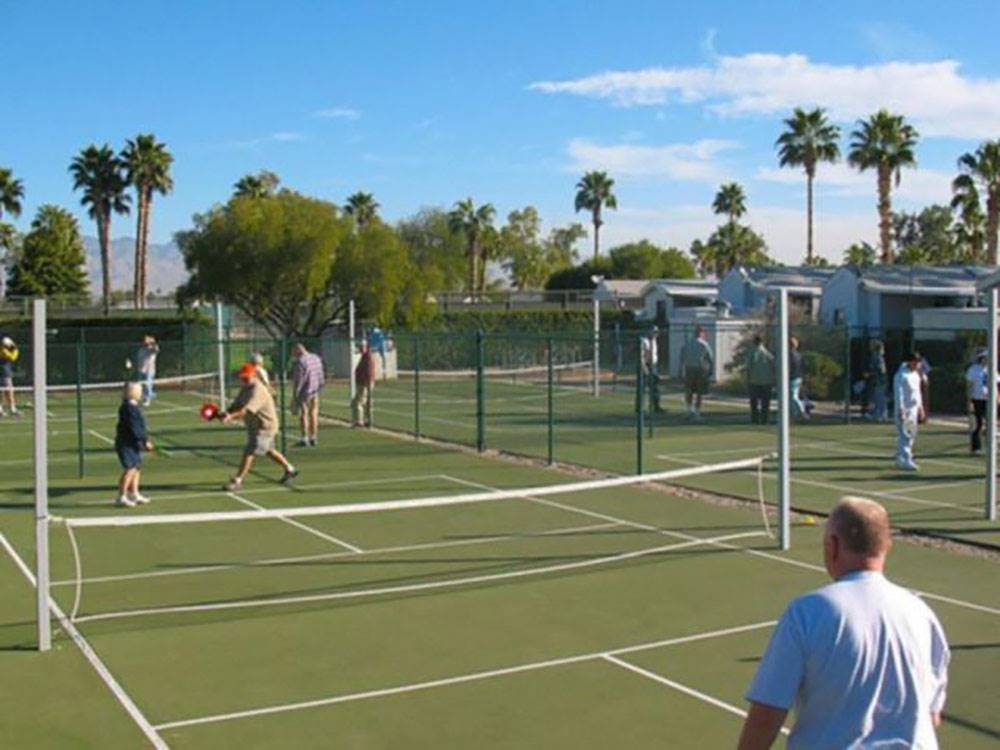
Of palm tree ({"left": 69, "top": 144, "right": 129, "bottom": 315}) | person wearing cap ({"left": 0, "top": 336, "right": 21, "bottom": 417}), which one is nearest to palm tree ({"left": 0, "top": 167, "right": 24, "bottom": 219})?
palm tree ({"left": 69, "top": 144, "right": 129, "bottom": 315})

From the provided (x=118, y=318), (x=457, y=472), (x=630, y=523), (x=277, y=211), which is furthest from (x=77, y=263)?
(x=630, y=523)

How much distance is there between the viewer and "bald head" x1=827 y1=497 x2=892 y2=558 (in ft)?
12.2

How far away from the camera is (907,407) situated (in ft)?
59.8

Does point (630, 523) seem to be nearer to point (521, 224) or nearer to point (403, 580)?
point (403, 580)

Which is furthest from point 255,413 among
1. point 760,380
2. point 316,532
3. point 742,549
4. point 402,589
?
point 760,380

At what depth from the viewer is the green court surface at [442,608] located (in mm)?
7754

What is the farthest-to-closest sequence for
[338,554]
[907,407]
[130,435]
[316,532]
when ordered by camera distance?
[907,407] → [130,435] → [316,532] → [338,554]

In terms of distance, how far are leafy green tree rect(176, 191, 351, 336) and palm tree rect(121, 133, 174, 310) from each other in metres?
24.6

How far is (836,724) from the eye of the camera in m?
3.66

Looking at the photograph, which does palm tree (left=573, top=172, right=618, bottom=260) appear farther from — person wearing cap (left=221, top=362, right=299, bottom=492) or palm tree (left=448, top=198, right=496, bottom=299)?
person wearing cap (left=221, top=362, right=299, bottom=492)

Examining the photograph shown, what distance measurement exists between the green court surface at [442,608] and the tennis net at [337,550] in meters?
0.05

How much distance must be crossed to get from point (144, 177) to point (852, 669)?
2795 inches

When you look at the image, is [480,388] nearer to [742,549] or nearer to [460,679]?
[742,549]

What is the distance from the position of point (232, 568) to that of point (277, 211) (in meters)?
34.3
